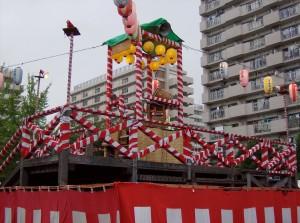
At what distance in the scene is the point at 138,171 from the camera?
9.95m

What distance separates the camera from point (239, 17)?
50125 mm

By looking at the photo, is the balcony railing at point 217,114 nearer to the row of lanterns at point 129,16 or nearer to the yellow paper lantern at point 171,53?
the yellow paper lantern at point 171,53

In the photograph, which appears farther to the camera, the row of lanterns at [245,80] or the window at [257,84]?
the window at [257,84]

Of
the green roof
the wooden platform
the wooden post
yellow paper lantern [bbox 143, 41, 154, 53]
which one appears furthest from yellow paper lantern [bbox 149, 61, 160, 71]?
the wooden post

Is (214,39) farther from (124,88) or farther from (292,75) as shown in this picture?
(124,88)

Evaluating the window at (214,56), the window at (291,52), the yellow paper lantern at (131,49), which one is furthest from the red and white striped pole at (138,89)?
the window at (214,56)

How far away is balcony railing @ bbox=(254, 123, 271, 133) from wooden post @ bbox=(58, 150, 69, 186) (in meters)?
38.3

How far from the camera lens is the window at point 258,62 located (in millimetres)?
46781

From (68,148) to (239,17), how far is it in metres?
44.8

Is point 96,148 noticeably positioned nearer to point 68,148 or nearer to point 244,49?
point 68,148

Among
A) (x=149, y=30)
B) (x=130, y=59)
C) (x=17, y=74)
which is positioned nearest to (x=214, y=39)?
(x=17, y=74)

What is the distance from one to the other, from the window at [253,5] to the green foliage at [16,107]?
31939mm

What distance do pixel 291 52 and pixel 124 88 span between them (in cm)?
4097

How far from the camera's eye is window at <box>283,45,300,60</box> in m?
43.9
